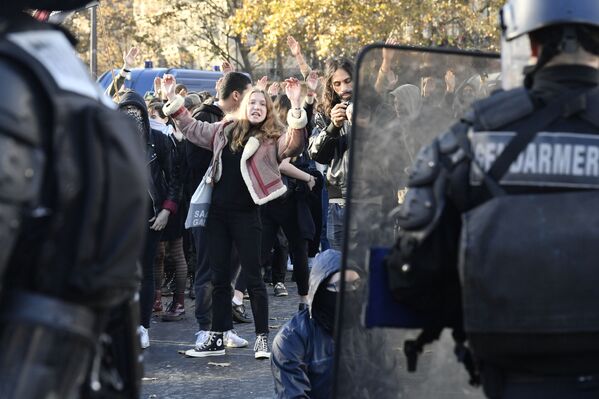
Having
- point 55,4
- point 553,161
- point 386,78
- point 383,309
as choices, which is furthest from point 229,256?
point 55,4

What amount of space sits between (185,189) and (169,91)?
4.56 feet

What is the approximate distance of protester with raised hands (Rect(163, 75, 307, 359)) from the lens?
27.5ft

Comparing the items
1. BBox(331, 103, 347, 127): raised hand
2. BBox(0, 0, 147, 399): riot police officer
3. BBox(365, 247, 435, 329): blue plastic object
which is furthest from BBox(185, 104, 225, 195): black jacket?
BBox(0, 0, 147, 399): riot police officer

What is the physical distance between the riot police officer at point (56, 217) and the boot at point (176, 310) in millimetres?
7467

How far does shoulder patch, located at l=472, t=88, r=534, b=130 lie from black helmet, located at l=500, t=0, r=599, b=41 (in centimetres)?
20

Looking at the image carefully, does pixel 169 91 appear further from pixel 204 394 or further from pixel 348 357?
pixel 348 357

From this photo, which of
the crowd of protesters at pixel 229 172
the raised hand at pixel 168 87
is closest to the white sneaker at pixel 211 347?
the crowd of protesters at pixel 229 172

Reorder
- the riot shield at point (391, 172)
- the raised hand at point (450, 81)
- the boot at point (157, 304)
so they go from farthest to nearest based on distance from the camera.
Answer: the boot at point (157, 304)
the raised hand at point (450, 81)
the riot shield at point (391, 172)

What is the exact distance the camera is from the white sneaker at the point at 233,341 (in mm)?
8984

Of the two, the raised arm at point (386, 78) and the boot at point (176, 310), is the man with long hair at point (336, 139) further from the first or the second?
the raised arm at point (386, 78)

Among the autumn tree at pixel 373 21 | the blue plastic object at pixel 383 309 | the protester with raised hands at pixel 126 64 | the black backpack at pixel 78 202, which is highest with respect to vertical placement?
the autumn tree at pixel 373 21

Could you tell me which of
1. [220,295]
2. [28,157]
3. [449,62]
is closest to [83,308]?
[28,157]

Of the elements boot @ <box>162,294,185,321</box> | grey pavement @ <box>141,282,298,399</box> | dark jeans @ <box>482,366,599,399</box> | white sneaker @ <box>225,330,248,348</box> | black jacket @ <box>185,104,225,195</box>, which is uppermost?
black jacket @ <box>185,104,225,195</box>

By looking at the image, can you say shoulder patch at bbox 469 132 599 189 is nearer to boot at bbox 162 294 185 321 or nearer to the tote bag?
the tote bag
